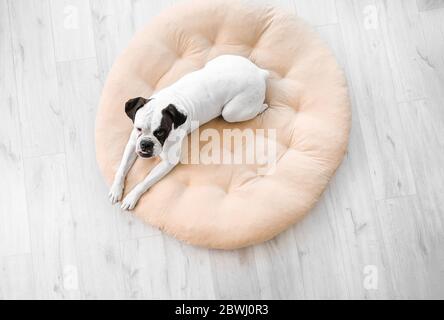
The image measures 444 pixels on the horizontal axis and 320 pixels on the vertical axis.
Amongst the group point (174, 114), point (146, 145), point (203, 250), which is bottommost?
point (203, 250)

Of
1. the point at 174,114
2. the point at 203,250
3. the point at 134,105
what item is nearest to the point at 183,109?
the point at 174,114

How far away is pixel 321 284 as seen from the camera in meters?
2.44

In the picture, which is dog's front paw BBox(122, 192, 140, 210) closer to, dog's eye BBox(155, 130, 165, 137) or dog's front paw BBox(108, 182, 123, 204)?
dog's front paw BBox(108, 182, 123, 204)

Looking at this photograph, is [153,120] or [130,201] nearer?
[153,120]

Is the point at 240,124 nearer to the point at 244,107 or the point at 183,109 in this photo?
the point at 244,107

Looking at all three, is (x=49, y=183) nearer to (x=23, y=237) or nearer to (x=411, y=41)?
(x=23, y=237)

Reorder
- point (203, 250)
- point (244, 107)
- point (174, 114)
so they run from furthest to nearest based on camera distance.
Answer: point (203, 250)
point (244, 107)
point (174, 114)

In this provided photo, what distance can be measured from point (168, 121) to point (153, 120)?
0.07 metres

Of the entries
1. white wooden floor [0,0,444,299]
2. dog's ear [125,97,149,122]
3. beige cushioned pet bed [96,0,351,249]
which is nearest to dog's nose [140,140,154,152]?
dog's ear [125,97,149,122]

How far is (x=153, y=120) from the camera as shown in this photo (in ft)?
6.53

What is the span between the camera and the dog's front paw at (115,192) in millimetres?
2377

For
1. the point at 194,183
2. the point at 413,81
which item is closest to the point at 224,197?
the point at 194,183

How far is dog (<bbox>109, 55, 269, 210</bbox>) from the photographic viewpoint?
201 cm

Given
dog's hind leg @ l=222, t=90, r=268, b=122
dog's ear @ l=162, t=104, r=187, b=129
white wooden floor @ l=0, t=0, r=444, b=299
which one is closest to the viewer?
dog's ear @ l=162, t=104, r=187, b=129
